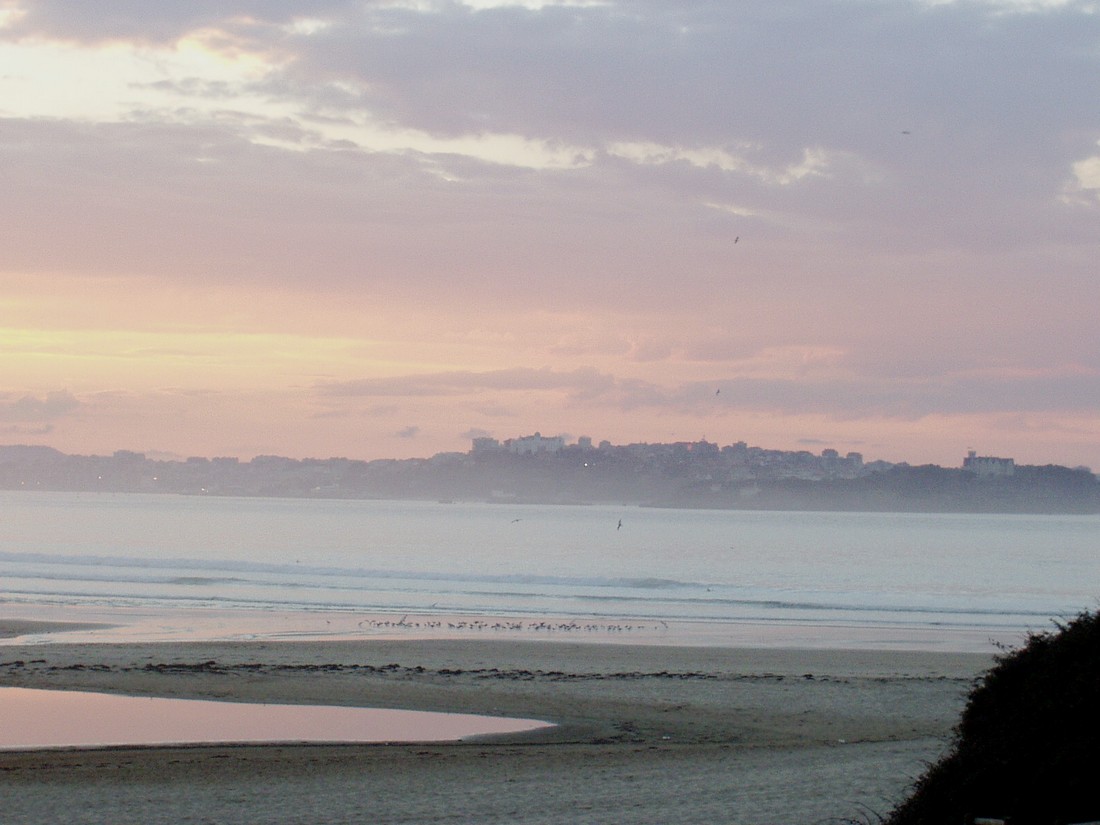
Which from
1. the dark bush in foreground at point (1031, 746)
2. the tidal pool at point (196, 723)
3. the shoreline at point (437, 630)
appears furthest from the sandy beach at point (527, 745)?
the shoreline at point (437, 630)

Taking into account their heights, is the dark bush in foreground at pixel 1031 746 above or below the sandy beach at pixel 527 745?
above

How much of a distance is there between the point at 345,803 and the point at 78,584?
124 feet

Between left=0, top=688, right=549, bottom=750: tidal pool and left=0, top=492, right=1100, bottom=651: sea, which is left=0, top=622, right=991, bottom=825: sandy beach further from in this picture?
left=0, top=492, right=1100, bottom=651: sea

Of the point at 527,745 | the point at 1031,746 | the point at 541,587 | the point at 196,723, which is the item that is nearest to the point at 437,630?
the point at 196,723

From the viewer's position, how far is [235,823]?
1038 centimetres

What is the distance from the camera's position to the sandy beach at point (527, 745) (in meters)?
11.0

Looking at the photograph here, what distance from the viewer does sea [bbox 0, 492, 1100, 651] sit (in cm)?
3103

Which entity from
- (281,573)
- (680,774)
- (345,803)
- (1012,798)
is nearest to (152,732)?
(345,803)

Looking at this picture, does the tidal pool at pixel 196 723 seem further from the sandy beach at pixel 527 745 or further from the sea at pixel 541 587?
the sea at pixel 541 587

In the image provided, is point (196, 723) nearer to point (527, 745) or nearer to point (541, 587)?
point (527, 745)

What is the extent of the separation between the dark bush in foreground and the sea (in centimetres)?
601

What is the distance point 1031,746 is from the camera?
25.4 feet

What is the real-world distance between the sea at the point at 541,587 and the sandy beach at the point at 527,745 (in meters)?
3.01

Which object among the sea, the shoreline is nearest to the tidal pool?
the sea
